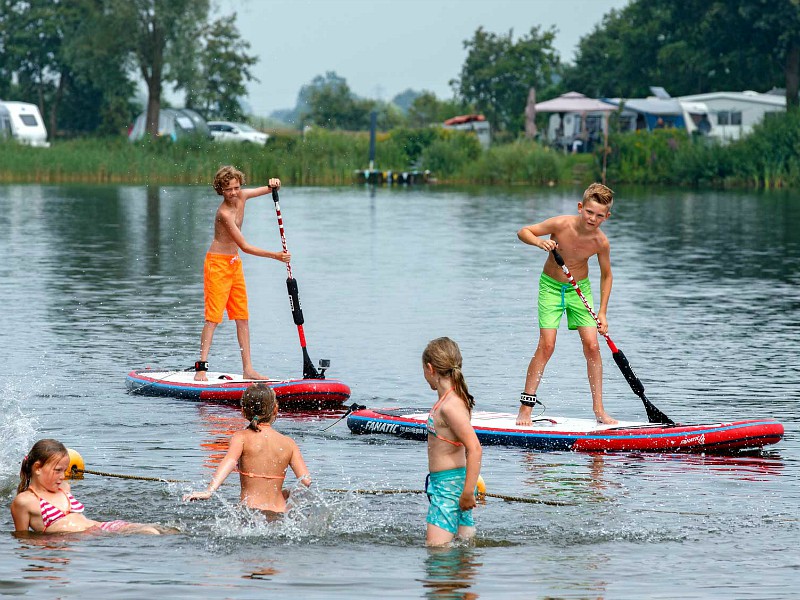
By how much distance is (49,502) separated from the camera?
31.4 feet

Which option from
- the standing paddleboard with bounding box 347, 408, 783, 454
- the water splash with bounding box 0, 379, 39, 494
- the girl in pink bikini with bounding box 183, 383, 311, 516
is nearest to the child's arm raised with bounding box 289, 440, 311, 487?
the girl in pink bikini with bounding box 183, 383, 311, 516

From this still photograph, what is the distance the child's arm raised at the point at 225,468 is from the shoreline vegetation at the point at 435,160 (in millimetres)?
48384

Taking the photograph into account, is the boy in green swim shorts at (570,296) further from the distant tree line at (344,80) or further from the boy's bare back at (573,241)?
Result: the distant tree line at (344,80)

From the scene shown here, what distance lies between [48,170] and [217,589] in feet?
184

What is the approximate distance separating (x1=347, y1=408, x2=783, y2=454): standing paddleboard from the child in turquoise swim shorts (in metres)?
3.30

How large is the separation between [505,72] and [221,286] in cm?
8283

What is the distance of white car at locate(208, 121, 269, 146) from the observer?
72319 mm

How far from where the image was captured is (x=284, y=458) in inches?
373

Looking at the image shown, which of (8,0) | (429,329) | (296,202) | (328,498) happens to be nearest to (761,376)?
(429,329)

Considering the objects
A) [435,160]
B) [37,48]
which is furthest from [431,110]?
[435,160]

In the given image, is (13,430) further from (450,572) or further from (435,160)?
(435,160)

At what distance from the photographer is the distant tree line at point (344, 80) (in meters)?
81.2

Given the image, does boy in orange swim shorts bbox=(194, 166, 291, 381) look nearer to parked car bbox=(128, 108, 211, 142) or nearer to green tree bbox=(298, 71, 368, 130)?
parked car bbox=(128, 108, 211, 142)

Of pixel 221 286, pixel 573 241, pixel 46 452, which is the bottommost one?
pixel 46 452
